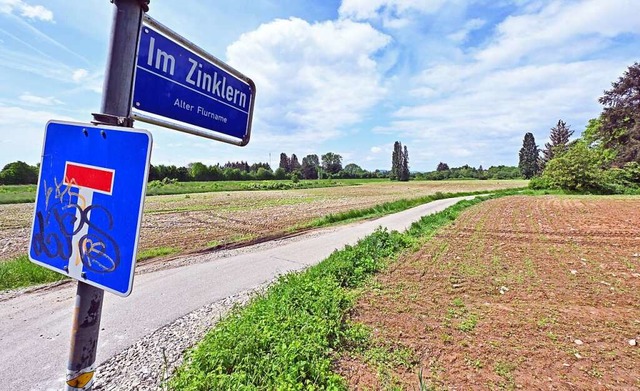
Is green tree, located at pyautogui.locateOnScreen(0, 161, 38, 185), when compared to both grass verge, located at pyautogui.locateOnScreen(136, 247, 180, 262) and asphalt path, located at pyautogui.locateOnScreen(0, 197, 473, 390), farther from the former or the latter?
→ asphalt path, located at pyautogui.locateOnScreen(0, 197, 473, 390)

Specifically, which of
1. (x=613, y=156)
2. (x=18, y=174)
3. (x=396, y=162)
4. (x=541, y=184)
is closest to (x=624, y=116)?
(x=613, y=156)

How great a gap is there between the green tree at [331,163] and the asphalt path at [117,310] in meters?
102

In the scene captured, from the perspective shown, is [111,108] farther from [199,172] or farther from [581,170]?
[199,172]

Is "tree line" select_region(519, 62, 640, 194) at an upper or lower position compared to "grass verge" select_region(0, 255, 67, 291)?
upper

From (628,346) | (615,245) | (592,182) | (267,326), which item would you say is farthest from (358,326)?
(592,182)

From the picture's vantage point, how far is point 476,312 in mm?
4570

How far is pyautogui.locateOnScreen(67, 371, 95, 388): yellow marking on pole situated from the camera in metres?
1.11

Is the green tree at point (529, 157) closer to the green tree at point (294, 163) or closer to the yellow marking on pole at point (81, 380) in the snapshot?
the green tree at point (294, 163)

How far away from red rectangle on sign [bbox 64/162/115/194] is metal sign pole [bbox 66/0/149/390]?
18 centimetres

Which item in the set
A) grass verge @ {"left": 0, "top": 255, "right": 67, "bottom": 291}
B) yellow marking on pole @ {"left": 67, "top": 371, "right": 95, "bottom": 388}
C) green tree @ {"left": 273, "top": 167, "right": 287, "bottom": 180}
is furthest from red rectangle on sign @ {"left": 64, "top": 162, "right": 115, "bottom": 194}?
green tree @ {"left": 273, "top": 167, "right": 287, "bottom": 180}

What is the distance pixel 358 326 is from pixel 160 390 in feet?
7.71

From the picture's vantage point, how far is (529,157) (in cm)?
8269

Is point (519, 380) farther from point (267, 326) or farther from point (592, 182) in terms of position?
point (592, 182)

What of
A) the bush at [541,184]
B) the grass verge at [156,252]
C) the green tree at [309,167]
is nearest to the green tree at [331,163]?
the green tree at [309,167]
